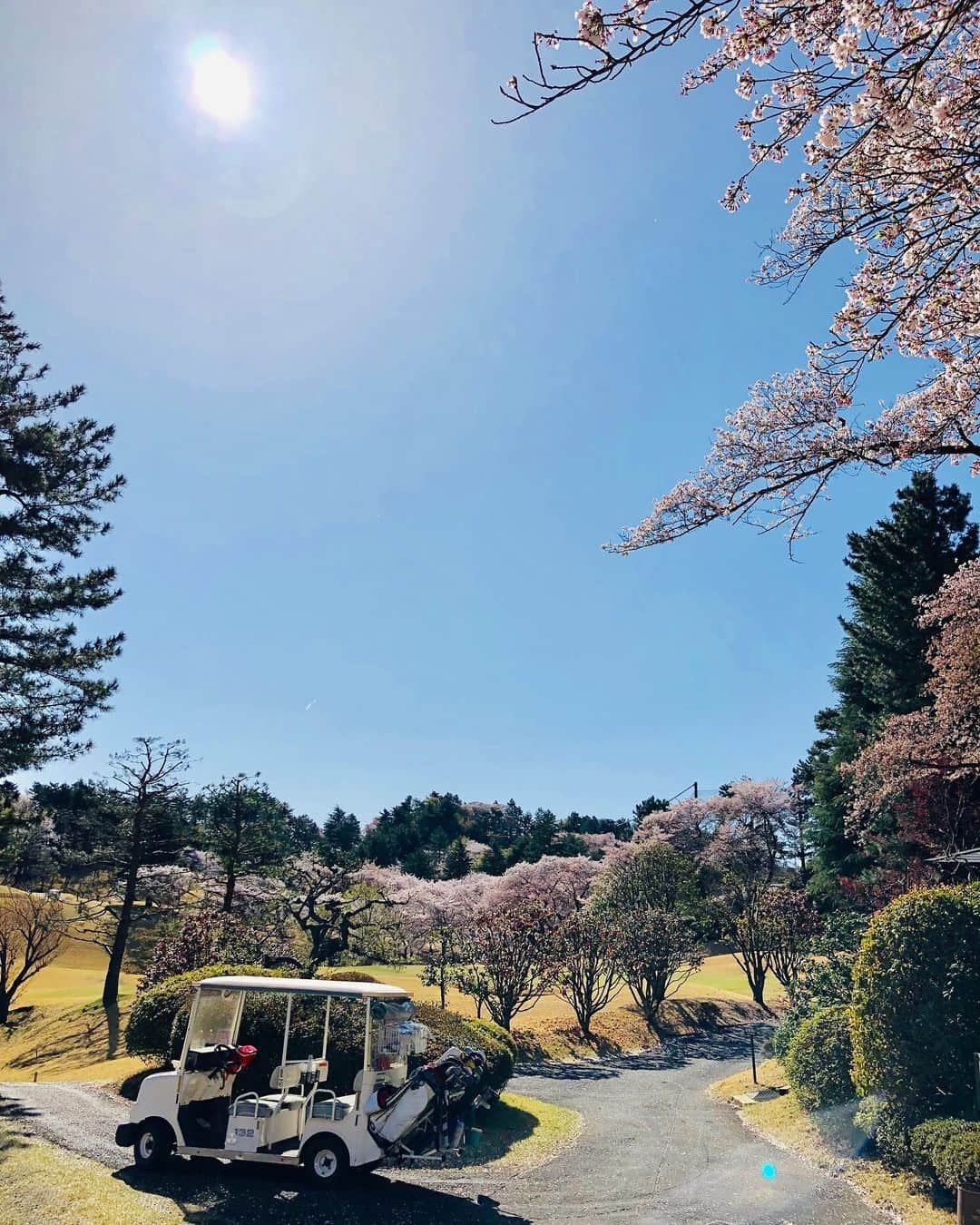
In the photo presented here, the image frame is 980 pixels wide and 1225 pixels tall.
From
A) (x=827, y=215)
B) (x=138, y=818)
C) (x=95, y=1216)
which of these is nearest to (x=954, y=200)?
(x=827, y=215)

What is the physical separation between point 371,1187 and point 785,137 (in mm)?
12171

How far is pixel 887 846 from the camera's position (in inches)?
1029

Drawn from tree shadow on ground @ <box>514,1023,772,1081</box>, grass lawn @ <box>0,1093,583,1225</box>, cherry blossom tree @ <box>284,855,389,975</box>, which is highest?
cherry blossom tree @ <box>284,855,389,975</box>

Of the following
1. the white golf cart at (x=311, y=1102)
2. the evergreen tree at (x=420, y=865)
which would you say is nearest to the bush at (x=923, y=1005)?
the white golf cart at (x=311, y=1102)

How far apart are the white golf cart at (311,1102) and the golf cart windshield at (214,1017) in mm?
14

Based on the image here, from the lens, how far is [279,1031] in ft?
40.3

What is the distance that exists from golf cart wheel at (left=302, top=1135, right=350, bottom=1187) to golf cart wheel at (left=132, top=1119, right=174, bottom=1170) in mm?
1911

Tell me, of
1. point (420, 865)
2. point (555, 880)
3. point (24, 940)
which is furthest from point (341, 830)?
point (24, 940)

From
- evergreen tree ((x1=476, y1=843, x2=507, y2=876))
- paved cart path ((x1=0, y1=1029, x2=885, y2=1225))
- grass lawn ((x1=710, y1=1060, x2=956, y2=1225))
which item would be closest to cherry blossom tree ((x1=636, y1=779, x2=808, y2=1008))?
evergreen tree ((x1=476, y1=843, x2=507, y2=876))

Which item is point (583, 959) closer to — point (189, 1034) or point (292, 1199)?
point (189, 1034)

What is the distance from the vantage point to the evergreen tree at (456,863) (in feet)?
222

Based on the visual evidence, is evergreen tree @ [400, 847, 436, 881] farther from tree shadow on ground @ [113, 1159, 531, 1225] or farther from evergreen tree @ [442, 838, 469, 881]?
tree shadow on ground @ [113, 1159, 531, 1225]

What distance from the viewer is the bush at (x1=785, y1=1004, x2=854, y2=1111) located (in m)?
13.2

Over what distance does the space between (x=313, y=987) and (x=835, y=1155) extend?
8739 mm
